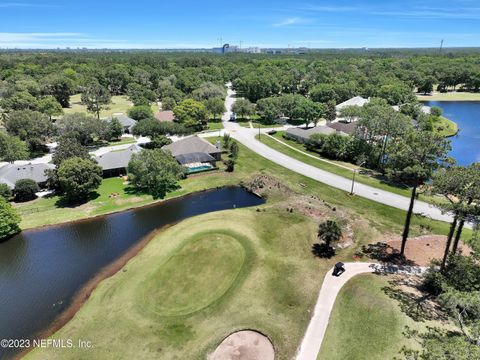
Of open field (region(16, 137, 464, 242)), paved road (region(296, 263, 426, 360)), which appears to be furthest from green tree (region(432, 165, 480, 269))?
open field (region(16, 137, 464, 242))

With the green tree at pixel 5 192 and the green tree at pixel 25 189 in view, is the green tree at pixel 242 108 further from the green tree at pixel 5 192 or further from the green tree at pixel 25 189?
the green tree at pixel 5 192

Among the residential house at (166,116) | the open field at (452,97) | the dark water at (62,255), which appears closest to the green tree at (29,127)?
the residential house at (166,116)

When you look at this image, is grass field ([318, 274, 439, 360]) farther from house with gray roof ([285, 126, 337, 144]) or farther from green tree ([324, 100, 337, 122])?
green tree ([324, 100, 337, 122])

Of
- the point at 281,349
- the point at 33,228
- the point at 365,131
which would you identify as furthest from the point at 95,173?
the point at 365,131

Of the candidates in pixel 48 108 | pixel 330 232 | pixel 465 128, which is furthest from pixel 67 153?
pixel 465 128

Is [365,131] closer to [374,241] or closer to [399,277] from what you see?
[374,241]

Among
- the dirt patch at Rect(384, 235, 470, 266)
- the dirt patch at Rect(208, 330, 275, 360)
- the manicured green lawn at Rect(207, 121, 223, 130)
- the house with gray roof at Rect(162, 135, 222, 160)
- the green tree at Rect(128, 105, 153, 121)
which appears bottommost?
the dirt patch at Rect(208, 330, 275, 360)

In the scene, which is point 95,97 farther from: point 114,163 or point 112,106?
point 114,163
